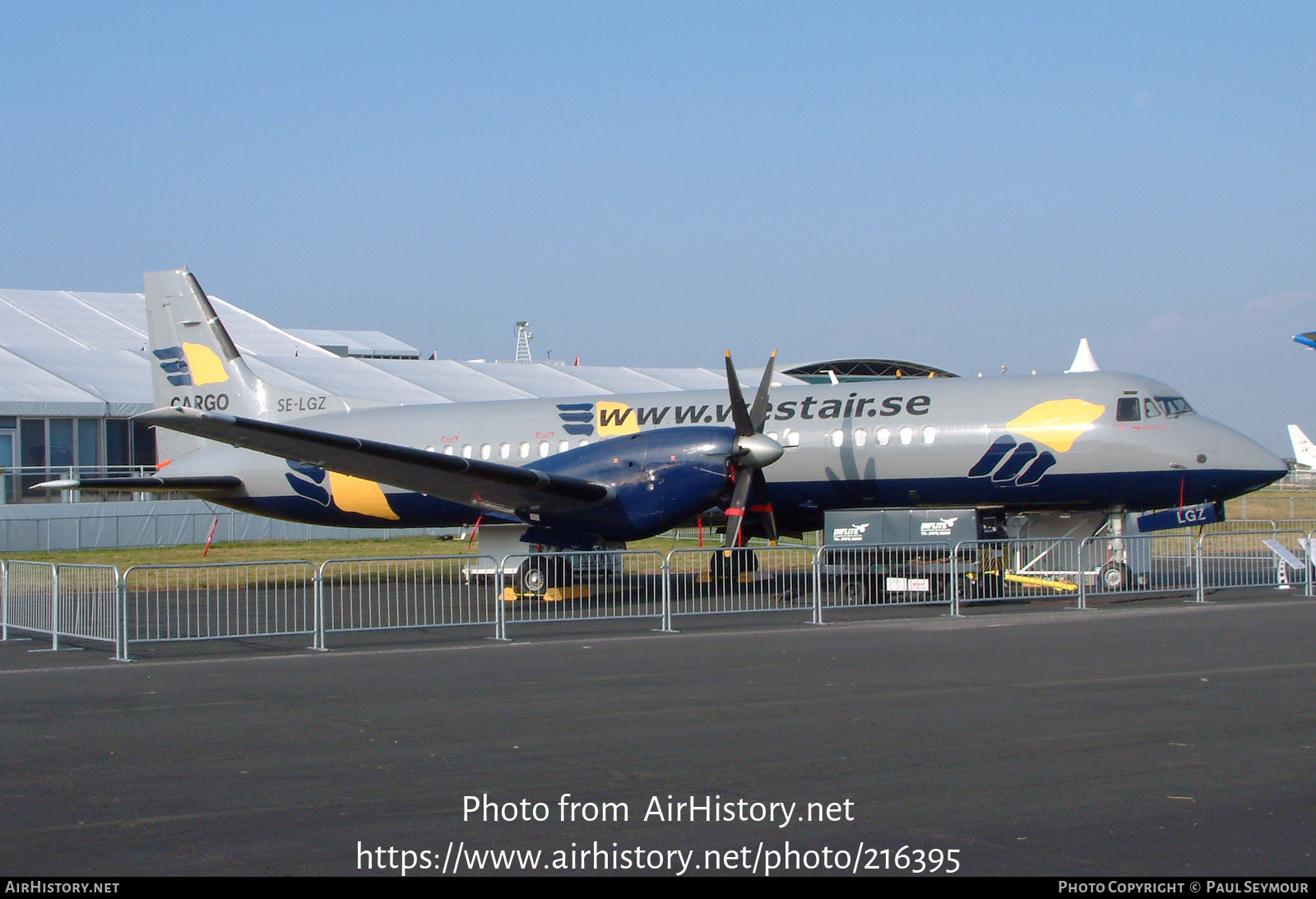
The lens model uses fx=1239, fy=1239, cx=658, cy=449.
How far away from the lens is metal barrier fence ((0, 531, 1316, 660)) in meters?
15.3

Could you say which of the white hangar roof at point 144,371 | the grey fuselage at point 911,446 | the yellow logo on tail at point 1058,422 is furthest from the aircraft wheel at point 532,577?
the white hangar roof at point 144,371

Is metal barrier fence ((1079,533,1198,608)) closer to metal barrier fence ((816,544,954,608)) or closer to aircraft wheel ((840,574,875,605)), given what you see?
metal barrier fence ((816,544,954,608))

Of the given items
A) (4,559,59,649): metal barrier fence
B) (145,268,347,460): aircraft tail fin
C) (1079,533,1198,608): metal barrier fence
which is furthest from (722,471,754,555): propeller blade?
(145,268,347,460): aircraft tail fin

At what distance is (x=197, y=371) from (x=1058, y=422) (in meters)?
16.9

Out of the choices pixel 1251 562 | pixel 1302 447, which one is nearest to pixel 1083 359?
pixel 1251 562

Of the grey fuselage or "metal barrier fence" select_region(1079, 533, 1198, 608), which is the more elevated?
the grey fuselage

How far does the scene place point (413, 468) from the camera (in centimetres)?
1941

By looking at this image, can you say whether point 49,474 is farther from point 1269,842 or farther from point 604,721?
point 1269,842

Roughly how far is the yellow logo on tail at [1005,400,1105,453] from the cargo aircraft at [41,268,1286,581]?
3 cm

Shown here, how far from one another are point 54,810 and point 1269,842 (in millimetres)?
6156

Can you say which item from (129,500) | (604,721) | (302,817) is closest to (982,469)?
(604,721)

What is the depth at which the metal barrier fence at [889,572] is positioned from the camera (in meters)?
18.5

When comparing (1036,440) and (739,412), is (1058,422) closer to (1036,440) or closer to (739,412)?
(1036,440)

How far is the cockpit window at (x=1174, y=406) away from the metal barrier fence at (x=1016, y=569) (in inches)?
101
